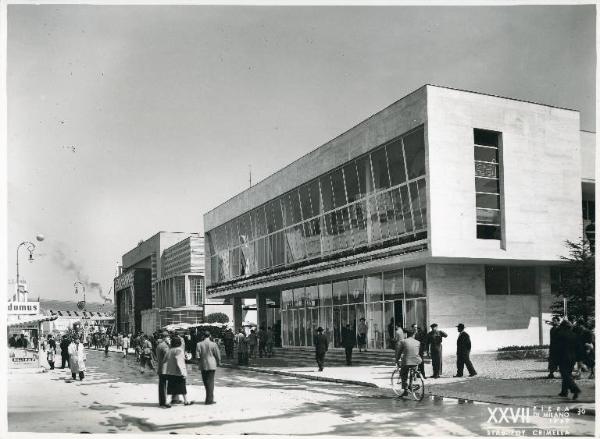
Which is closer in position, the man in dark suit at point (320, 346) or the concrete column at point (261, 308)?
the man in dark suit at point (320, 346)

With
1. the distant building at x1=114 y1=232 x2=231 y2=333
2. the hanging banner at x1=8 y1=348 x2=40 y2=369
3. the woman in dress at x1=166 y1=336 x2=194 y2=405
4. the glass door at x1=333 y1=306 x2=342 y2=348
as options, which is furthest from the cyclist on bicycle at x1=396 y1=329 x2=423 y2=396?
the distant building at x1=114 y1=232 x2=231 y2=333

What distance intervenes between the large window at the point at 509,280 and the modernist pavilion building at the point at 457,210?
44 millimetres

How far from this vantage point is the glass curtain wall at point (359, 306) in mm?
30312

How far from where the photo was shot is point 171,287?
72.4 metres

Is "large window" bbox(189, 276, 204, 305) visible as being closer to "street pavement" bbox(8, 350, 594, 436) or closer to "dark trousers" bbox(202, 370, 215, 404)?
"street pavement" bbox(8, 350, 594, 436)

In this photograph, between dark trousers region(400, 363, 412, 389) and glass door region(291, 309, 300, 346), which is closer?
dark trousers region(400, 363, 412, 389)

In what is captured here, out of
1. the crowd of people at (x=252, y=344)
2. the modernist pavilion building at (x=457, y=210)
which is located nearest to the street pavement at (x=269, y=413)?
the modernist pavilion building at (x=457, y=210)

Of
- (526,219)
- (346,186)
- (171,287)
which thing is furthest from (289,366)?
(171,287)

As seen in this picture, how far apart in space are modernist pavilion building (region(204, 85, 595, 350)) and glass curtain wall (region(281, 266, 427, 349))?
0.09 m

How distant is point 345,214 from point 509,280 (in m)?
8.22

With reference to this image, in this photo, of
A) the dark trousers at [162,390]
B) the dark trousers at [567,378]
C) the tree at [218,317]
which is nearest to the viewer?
the dark trousers at [567,378]

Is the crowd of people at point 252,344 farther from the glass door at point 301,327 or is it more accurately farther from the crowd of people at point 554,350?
the crowd of people at point 554,350

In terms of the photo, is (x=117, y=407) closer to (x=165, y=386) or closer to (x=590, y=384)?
(x=165, y=386)

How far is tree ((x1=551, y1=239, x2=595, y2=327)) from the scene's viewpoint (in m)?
26.1
